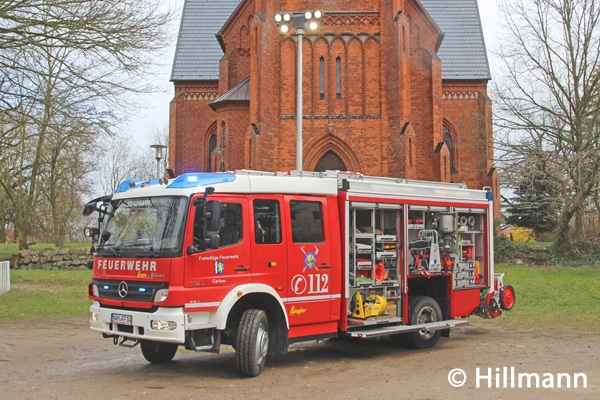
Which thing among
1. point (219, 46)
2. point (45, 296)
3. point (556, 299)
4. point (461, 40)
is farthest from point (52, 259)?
point (461, 40)

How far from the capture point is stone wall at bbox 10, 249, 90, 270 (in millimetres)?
28703

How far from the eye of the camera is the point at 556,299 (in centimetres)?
1683

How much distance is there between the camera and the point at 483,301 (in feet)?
38.4

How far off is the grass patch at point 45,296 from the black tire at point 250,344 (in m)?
8.47

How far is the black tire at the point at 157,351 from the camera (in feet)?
29.7

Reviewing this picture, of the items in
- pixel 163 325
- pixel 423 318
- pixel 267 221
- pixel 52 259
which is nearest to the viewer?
pixel 163 325

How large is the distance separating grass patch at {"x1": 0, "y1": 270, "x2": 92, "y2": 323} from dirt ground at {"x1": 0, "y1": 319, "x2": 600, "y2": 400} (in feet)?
10.9

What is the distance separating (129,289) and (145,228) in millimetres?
811

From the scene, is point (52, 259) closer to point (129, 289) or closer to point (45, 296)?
point (45, 296)

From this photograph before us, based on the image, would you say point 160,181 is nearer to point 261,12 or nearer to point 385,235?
point 385,235

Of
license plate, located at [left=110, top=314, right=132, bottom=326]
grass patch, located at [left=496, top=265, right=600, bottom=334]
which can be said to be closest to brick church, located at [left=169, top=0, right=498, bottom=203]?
grass patch, located at [left=496, top=265, right=600, bottom=334]

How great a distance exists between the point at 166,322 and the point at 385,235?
4043mm

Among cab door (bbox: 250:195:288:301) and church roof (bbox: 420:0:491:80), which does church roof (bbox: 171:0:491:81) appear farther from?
cab door (bbox: 250:195:288:301)

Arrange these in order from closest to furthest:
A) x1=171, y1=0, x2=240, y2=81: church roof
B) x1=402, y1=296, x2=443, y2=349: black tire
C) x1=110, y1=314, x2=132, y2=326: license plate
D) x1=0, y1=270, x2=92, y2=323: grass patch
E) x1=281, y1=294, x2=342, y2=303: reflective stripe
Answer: x1=110, y1=314, x2=132, y2=326: license plate → x1=281, y1=294, x2=342, y2=303: reflective stripe → x1=402, y1=296, x2=443, y2=349: black tire → x1=0, y1=270, x2=92, y2=323: grass patch → x1=171, y1=0, x2=240, y2=81: church roof
